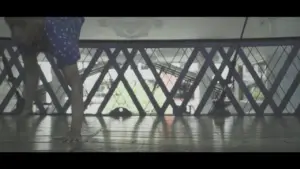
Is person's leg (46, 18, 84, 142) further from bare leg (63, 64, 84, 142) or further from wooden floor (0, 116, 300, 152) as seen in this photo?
wooden floor (0, 116, 300, 152)

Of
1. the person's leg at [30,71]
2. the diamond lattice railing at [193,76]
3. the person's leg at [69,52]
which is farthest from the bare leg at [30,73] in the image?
the diamond lattice railing at [193,76]

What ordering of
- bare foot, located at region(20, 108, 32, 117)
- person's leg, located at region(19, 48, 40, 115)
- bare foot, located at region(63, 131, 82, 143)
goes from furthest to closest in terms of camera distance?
bare foot, located at region(20, 108, 32, 117) → person's leg, located at region(19, 48, 40, 115) → bare foot, located at region(63, 131, 82, 143)

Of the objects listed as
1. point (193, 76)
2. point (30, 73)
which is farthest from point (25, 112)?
point (193, 76)

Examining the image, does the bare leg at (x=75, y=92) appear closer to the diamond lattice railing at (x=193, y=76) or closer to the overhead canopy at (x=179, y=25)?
the overhead canopy at (x=179, y=25)

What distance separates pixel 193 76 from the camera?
2.38 meters

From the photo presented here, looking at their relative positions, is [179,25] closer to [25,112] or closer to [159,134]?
[159,134]

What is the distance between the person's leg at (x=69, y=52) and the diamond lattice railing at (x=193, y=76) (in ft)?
2.98

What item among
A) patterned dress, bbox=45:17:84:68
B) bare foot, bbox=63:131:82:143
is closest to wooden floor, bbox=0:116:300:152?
bare foot, bbox=63:131:82:143

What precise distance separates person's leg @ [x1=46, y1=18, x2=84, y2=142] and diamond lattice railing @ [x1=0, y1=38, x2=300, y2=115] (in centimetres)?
91

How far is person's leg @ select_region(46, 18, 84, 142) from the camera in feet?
3.78

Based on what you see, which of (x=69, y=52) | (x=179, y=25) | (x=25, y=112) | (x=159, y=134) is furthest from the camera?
(x=25, y=112)

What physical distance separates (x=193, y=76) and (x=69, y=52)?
128cm
